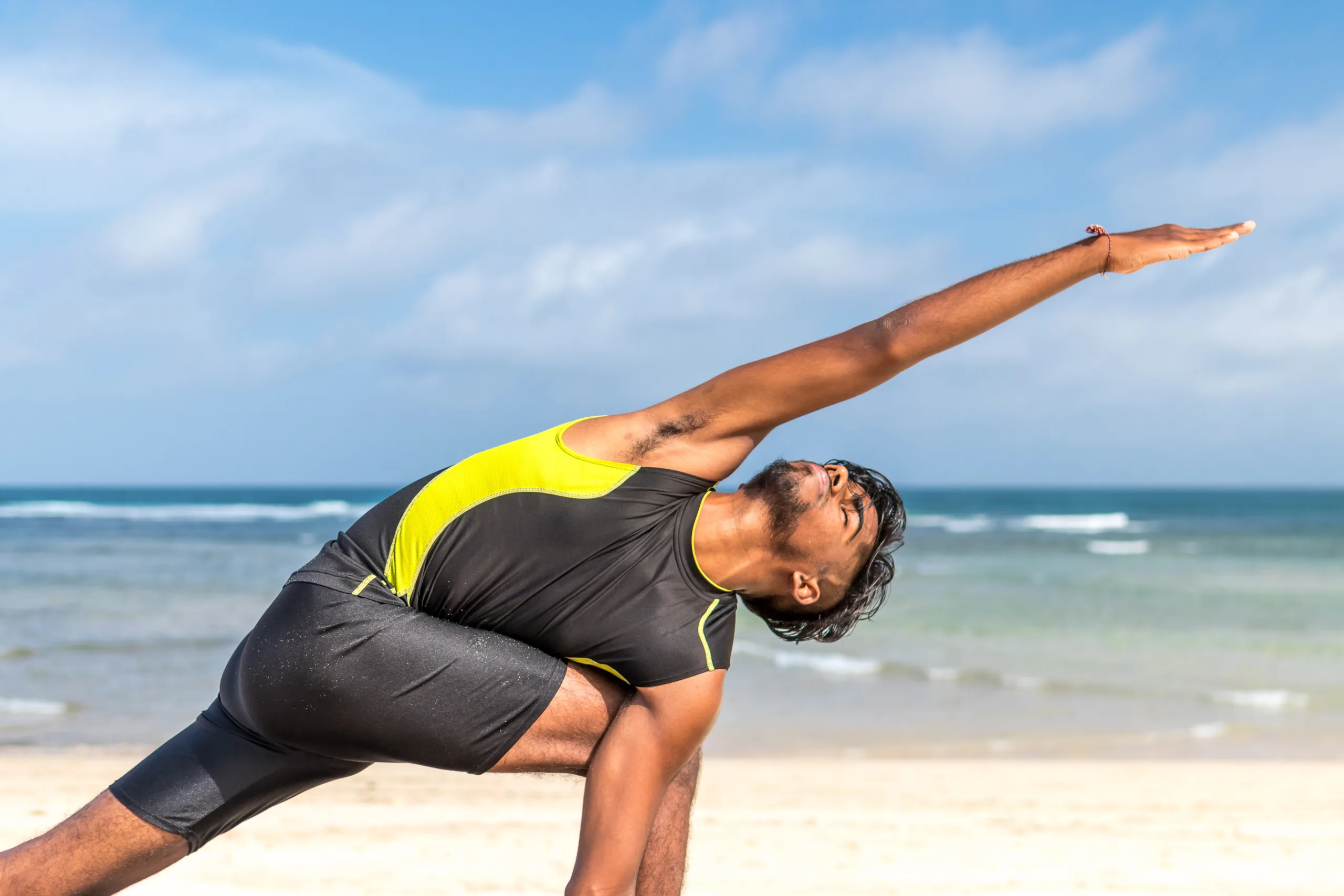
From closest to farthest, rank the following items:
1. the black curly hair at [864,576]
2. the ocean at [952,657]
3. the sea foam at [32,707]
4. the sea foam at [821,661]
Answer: the black curly hair at [864,576] → the ocean at [952,657] → the sea foam at [32,707] → the sea foam at [821,661]

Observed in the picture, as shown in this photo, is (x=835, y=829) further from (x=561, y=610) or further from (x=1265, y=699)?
(x=1265, y=699)

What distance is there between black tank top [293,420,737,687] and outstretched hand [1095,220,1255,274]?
40.1 inches

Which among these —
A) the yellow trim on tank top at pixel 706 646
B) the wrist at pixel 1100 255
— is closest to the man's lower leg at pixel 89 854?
the yellow trim on tank top at pixel 706 646

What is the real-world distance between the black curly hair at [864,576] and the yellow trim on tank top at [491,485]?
512 mm

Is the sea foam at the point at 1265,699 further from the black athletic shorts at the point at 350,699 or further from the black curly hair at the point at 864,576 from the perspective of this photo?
the black athletic shorts at the point at 350,699

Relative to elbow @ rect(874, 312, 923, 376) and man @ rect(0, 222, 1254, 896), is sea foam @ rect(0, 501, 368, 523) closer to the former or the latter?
man @ rect(0, 222, 1254, 896)

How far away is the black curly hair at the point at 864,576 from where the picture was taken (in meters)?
2.69

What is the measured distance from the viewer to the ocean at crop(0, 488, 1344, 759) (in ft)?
30.8

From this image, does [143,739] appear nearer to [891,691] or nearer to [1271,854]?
[891,691]

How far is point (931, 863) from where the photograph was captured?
214 inches

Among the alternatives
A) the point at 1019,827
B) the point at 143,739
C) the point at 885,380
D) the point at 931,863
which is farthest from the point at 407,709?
the point at 143,739

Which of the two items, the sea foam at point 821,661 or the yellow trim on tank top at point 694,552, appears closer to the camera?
the yellow trim on tank top at point 694,552

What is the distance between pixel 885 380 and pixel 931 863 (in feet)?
12.4

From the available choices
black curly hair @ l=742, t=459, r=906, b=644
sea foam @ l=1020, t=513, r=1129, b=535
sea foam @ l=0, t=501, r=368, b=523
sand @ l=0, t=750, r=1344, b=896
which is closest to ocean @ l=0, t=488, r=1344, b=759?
sand @ l=0, t=750, r=1344, b=896
